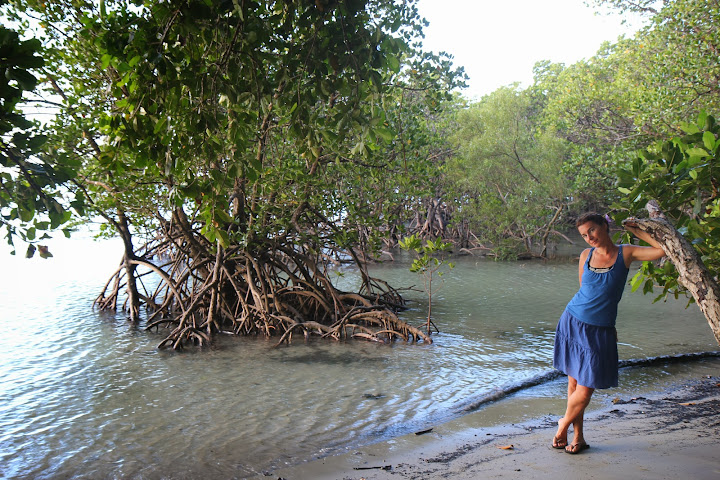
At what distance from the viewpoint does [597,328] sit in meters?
3.33

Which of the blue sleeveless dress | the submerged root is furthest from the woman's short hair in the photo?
the submerged root

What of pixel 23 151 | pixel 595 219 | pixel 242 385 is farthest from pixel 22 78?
pixel 242 385

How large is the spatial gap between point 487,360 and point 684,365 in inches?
83.2

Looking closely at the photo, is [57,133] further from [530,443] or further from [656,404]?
[656,404]

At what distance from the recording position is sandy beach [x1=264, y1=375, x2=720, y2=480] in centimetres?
311

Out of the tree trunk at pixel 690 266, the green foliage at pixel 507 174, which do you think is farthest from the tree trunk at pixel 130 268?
the green foliage at pixel 507 174

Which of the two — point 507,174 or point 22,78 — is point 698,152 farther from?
point 507,174

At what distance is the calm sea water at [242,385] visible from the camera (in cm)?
434

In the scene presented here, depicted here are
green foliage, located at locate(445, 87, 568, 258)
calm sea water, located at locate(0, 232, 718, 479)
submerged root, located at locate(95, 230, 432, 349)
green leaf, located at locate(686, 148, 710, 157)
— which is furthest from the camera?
green foliage, located at locate(445, 87, 568, 258)

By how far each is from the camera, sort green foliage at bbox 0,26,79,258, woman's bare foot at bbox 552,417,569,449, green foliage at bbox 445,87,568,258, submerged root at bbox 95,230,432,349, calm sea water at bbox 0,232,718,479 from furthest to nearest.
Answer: green foliage at bbox 445,87,568,258
submerged root at bbox 95,230,432,349
calm sea water at bbox 0,232,718,479
woman's bare foot at bbox 552,417,569,449
green foliage at bbox 0,26,79,258

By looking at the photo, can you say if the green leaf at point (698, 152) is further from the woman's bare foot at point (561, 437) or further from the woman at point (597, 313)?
the woman's bare foot at point (561, 437)

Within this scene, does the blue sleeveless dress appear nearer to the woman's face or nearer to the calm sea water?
the woman's face

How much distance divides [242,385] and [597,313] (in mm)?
3857

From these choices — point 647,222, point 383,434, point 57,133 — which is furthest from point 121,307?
point 647,222
